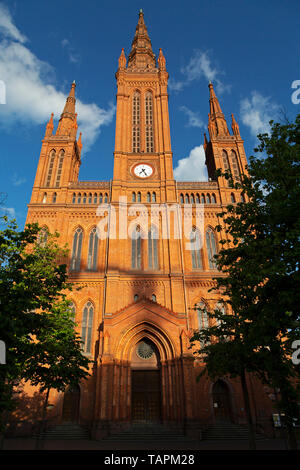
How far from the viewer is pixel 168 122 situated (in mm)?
36344

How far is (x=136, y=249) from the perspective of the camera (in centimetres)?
2894

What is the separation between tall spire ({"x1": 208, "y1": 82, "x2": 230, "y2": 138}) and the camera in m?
37.3

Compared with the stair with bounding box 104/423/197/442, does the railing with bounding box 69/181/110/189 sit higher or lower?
higher

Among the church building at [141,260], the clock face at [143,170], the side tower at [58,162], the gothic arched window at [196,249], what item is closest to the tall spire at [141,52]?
the church building at [141,260]

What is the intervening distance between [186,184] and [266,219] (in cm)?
2279

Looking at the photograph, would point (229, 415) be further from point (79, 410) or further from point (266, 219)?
point (266, 219)

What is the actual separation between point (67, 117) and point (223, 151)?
20266mm

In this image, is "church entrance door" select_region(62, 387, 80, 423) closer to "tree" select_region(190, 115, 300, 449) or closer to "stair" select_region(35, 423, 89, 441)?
"stair" select_region(35, 423, 89, 441)

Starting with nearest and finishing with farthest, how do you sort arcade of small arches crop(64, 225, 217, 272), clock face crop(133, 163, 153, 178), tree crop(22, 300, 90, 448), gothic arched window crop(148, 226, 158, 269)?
tree crop(22, 300, 90, 448)
arcade of small arches crop(64, 225, 217, 272)
gothic arched window crop(148, 226, 158, 269)
clock face crop(133, 163, 153, 178)

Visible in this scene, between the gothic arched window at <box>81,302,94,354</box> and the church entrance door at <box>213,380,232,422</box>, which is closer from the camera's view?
the church entrance door at <box>213,380,232,422</box>

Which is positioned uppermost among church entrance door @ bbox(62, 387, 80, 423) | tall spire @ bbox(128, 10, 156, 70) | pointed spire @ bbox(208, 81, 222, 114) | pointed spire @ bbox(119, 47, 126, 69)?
tall spire @ bbox(128, 10, 156, 70)

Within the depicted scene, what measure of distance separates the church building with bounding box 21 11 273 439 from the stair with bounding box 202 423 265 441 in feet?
2.17

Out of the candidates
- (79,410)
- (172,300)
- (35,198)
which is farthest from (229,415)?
(35,198)

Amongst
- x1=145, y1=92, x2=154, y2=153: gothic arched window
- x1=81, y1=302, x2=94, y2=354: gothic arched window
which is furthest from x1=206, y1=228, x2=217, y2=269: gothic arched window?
x1=145, y1=92, x2=154, y2=153: gothic arched window
